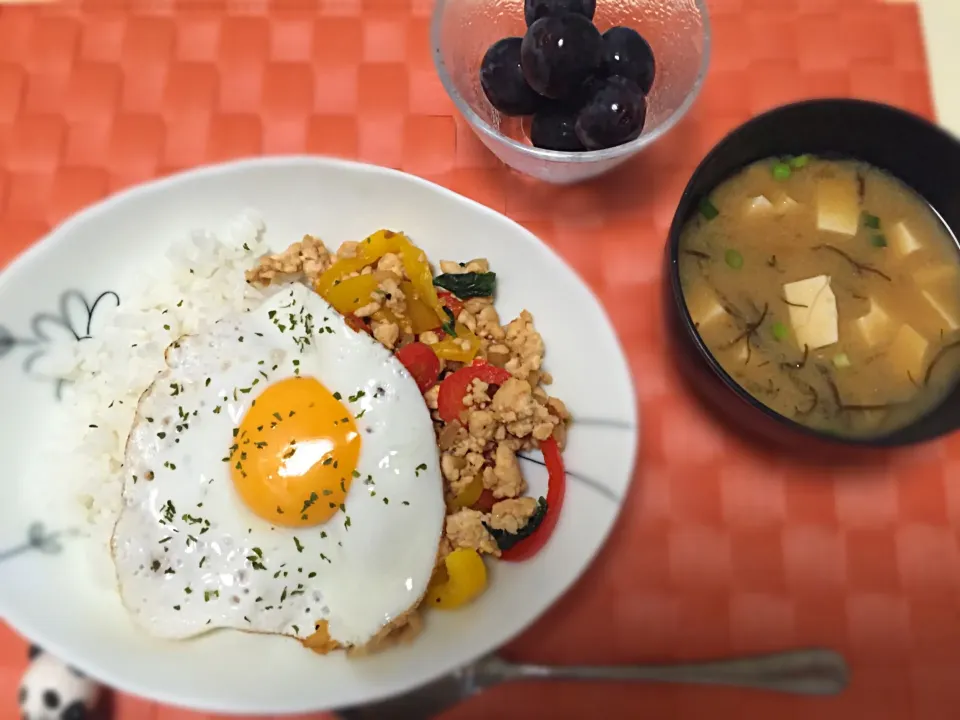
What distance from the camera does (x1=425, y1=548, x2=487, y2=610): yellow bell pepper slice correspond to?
132 centimetres

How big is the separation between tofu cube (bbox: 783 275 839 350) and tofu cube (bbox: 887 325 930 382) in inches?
4.6

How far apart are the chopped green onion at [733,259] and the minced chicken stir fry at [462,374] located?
1.35 feet

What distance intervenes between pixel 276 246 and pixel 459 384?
55 centimetres

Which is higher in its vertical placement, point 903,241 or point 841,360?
point 903,241

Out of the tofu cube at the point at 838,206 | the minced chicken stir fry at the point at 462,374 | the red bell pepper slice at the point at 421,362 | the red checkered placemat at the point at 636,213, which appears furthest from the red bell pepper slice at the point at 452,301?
the tofu cube at the point at 838,206

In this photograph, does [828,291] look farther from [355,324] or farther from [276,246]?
[276,246]

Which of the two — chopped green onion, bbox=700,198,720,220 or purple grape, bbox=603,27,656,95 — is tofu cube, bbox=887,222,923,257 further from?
purple grape, bbox=603,27,656,95

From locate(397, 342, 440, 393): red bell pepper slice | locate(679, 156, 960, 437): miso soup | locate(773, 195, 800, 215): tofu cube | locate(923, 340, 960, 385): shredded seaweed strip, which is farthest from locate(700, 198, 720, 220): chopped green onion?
locate(397, 342, 440, 393): red bell pepper slice

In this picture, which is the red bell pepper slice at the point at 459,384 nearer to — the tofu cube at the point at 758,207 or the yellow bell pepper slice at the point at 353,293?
the yellow bell pepper slice at the point at 353,293

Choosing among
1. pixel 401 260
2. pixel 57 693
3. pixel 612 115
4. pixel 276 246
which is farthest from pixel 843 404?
pixel 57 693

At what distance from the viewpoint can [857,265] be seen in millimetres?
1420

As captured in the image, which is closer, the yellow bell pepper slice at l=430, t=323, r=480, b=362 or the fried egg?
the fried egg

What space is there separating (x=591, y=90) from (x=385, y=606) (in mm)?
1062

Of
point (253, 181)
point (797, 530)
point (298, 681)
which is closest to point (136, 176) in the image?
point (253, 181)
